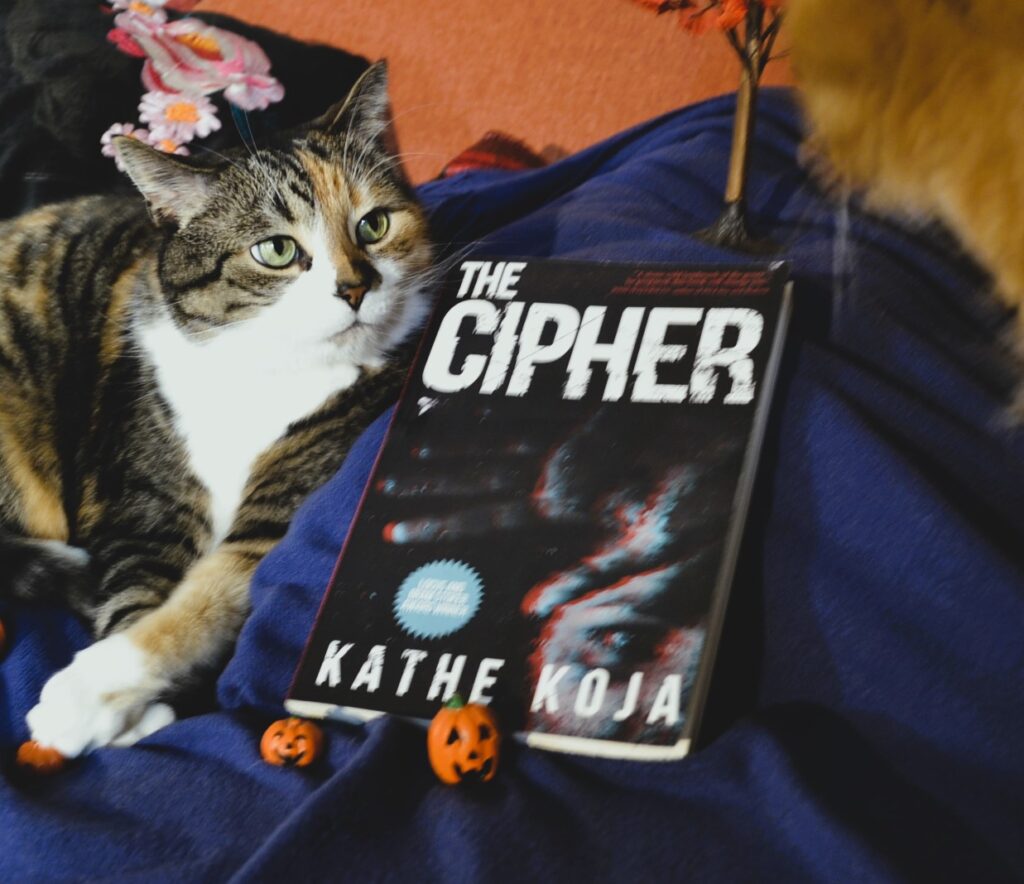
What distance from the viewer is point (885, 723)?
23.3 inches

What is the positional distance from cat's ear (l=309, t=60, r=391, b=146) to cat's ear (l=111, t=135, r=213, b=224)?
0.14 meters

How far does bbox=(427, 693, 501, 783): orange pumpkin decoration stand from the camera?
579 millimetres

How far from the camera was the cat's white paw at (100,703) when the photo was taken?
2.29 ft

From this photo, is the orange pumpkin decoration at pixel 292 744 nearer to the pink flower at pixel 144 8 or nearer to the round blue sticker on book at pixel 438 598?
the round blue sticker on book at pixel 438 598

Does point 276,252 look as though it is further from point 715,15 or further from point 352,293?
point 715,15

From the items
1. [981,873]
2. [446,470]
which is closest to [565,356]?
[446,470]

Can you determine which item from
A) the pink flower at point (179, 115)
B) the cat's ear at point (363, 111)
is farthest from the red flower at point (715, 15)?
the pink flower at point (179, 115)

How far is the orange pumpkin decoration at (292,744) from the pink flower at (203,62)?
0.86 m

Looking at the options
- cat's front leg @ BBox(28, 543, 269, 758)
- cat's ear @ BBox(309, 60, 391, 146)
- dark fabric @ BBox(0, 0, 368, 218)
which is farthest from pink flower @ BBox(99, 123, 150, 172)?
cat's front leg @ BBox(28, 543, 269, 758)

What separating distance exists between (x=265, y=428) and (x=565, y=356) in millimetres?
314

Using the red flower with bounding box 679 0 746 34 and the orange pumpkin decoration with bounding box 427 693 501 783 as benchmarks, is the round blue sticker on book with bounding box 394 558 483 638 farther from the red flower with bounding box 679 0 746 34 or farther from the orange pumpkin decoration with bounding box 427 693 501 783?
the red flower with bounding box 679 0 746 34

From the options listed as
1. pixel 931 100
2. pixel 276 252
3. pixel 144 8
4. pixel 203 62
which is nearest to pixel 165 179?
pixel 276 252

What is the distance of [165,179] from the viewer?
2.85 ft

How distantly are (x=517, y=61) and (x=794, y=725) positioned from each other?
39.2 inches
